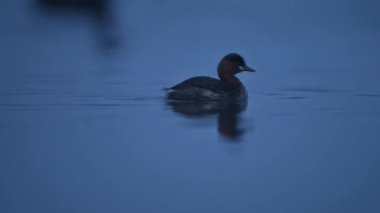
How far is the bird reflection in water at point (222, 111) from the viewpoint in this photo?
11.4 m

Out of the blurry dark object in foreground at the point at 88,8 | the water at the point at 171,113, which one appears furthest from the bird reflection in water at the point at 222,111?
the blurry dark object in foreground at the point at 88,8

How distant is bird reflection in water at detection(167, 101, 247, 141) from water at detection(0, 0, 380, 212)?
27 mm

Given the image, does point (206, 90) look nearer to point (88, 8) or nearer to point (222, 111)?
point (222, 111)

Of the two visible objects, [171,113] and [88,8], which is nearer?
[171,113]

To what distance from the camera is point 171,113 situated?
41.3 ft

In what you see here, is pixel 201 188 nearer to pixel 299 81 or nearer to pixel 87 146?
pixel 87 146

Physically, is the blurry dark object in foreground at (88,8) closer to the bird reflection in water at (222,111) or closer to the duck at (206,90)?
the duck at (206,90)

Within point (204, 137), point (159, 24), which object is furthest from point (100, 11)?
point (204, 137)

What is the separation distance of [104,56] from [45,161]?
28.5ft

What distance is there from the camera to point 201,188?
872 cm

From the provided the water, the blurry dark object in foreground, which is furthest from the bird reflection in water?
the blurry dark object in foreground

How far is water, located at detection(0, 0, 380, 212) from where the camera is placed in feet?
28.5

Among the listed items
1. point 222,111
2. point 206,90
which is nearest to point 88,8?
point 206,90

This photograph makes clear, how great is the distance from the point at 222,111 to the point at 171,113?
0.71 metres
